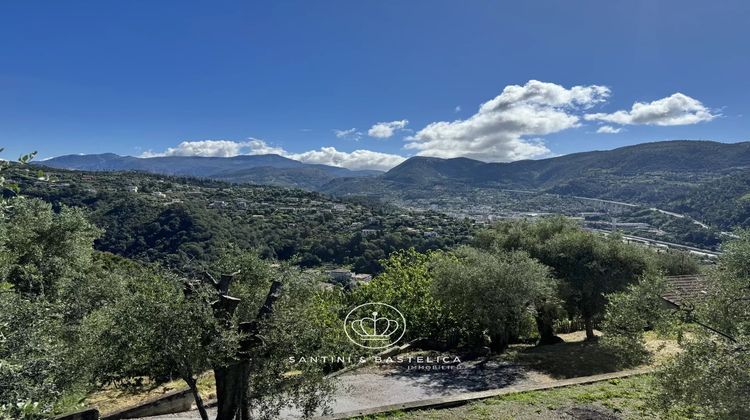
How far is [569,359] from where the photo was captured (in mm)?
15484

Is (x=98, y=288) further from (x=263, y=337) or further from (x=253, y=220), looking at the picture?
(x=253, y=220)

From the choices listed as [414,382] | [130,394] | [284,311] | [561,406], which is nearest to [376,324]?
[414,382]

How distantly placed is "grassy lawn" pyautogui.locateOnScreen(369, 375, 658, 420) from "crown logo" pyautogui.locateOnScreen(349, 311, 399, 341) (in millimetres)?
6861

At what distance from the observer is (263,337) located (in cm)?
666

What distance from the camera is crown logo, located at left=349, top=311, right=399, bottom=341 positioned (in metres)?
16.6

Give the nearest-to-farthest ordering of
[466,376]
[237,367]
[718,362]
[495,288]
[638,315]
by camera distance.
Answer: [718,362] < [237,367] < [638,315] < [466,376] < [495,288]

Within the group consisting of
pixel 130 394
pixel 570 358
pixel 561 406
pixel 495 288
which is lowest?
pixel 570 358

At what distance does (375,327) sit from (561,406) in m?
8.56

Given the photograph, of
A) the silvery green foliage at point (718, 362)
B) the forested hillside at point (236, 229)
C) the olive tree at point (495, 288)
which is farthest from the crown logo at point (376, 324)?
the forested hillside at point (236, 229)

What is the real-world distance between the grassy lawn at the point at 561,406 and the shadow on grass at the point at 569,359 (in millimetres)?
2798

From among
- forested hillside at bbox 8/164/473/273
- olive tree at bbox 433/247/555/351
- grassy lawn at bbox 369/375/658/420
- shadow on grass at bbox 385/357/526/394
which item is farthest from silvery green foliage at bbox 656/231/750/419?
forested hillside at bbox 8/164/473/273

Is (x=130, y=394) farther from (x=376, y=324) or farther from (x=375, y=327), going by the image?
(x=376, y=324)

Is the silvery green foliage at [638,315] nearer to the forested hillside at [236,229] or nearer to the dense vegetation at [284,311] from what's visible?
the dense vegetation at [284,311]

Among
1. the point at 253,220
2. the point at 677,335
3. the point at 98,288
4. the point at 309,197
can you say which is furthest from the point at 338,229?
the point at 677,335
